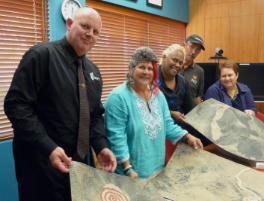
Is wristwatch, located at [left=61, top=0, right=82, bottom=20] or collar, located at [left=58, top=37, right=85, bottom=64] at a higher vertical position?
wristwatch, located at [left=61, top=0, right=82, bottom=20]

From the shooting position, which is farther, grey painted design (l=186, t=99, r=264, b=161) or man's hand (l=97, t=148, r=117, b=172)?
grey painted design (l=186, t=99, r=264, b=161)

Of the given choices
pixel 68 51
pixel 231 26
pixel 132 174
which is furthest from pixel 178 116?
pixel 231 26

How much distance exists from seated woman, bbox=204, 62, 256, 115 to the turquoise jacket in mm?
831

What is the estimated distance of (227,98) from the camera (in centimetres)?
237

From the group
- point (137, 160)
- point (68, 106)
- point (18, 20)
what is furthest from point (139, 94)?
point (18, 20)

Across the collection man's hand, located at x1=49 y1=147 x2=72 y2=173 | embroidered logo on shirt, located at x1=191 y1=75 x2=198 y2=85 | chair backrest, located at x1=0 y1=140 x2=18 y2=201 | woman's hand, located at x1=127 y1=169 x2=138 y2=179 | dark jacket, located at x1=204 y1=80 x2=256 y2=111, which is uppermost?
embroidered logo on shirt, located at x1=191 y1=75 x2=198 y2=85

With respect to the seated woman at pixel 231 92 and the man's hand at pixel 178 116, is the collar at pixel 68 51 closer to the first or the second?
the man's hand at pixel 178 116

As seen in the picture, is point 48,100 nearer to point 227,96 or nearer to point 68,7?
point 227,96

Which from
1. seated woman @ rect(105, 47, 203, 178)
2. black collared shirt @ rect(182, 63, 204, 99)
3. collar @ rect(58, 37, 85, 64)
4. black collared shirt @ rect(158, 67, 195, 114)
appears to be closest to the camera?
collar @ rect(58, 37, 85, 64)

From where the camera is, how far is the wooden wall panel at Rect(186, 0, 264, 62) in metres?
4.73

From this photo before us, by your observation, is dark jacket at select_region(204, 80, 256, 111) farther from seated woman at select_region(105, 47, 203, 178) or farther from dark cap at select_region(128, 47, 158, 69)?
dark cap at select_region(128, 47, 158, 69)

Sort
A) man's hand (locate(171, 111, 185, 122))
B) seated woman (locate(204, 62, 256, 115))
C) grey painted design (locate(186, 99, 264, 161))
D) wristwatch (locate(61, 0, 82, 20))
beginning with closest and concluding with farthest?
grey painted design (locate(186, 99, 264, 161)), man's hand (locate(171, 111, 185, 122)), seated woman (locate(204, 62, 256, 115)), wristwatch (locate(61, 0, 82, 20))

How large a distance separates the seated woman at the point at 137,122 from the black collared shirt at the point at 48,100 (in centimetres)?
10

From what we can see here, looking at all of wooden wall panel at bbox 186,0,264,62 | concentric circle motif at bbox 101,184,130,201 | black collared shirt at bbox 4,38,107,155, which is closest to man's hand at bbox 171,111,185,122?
black collared shirt at bbox 4,38,107,155
